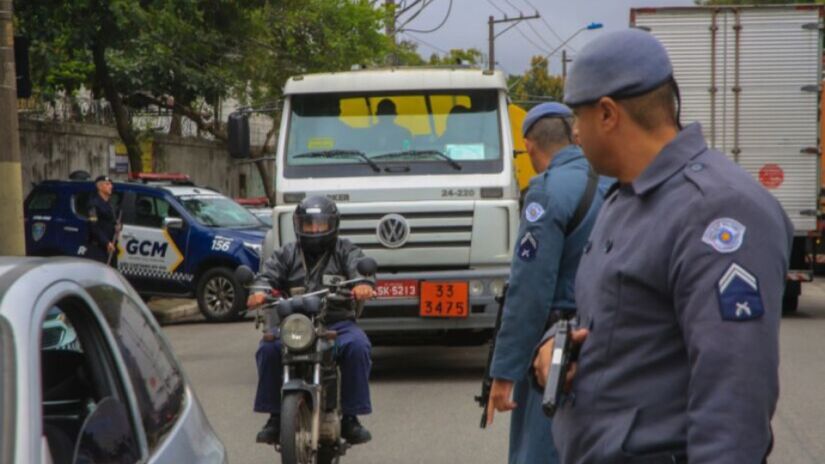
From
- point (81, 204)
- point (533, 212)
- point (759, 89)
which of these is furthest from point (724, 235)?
point (81, 204)

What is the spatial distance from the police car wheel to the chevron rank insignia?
55.1ft

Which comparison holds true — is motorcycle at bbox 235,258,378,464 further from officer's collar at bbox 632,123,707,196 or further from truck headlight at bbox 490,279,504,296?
officer's collar at bbox 632,123,707,196

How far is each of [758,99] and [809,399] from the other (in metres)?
7.78

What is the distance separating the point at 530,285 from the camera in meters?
5.53

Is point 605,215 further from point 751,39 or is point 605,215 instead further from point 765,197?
point 751,39

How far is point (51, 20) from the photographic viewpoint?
20.1m

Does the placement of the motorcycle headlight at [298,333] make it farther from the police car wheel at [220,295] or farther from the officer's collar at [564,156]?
the police car wheel at [220,295]

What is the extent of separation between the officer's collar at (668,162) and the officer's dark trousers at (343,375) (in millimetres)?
5122

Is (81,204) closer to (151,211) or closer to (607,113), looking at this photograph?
(151,211)

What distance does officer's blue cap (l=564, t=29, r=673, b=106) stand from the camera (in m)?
3.22

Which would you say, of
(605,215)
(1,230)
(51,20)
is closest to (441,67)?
(1,230)

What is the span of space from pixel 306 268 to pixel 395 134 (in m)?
4.22

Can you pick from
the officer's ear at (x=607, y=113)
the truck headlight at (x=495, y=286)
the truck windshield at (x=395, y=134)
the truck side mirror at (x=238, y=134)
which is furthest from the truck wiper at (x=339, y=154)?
the officer's ear at (x=607, y=113)

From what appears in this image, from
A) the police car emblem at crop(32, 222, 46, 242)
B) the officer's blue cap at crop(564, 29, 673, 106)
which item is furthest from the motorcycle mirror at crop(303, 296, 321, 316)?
the police car emblem at crop(32, 222, 46, 242)
